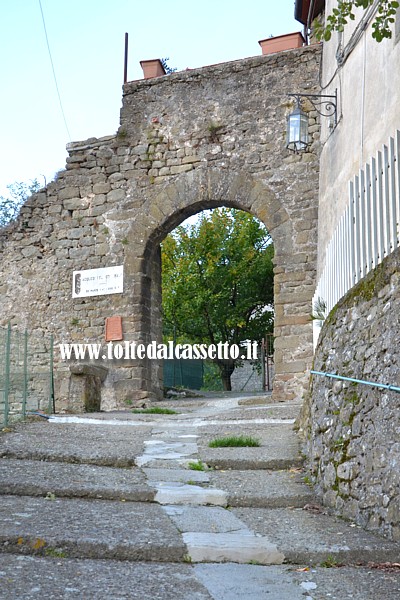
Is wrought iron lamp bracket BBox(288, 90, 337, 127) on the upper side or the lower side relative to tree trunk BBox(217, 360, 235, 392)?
upper

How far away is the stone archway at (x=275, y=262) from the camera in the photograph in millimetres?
11070

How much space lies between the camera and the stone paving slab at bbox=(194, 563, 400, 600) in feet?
9.87

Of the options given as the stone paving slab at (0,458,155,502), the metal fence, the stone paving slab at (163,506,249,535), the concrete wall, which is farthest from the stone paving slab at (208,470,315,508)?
the concrete wall

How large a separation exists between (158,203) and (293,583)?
31.8 feet

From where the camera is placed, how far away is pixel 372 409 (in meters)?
4.16

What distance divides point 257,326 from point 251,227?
3.21 meters

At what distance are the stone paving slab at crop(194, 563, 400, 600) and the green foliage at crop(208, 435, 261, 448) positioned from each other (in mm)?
2835

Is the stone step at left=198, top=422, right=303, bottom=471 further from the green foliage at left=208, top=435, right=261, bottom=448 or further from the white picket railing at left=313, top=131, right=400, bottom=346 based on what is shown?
the white picket railing at left=313, top=131, right=400, bottom=346

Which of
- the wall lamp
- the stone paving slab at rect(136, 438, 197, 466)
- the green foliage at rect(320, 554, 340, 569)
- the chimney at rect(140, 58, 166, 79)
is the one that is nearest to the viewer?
the green foliage at rect(320, 554, 340, 569)

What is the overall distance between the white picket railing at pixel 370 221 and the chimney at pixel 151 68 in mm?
7848

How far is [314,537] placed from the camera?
151 inches

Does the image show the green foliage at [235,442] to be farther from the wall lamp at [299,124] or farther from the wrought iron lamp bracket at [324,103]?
the wall lamp at [299,124]

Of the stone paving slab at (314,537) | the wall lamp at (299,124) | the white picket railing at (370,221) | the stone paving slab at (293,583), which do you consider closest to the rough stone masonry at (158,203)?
the wall lamp at (299,124)

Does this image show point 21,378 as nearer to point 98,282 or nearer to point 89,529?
point 89,529
